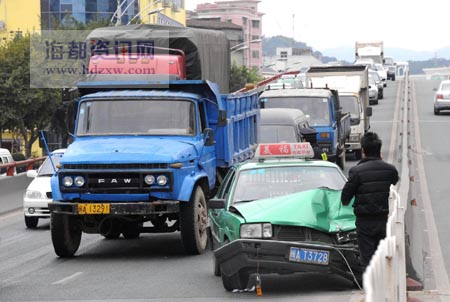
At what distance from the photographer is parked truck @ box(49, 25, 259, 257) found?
1516 centimetres

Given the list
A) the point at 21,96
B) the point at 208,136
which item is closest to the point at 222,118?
the point at 208,136

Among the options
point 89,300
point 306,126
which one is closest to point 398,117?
point 306,126

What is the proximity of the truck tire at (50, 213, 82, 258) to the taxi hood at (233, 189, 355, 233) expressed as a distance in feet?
13.8

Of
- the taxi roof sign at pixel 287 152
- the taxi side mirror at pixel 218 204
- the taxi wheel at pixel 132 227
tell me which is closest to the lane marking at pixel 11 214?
the taxi wheel at pixel 132 227

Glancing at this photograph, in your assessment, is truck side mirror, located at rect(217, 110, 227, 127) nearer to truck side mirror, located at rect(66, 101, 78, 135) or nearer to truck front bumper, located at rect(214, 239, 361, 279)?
truck side mirror, located at rect(66, 101, 78, 135)

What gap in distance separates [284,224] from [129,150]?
14.4ft

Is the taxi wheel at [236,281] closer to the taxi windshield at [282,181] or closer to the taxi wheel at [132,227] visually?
the taxi windshield at [282,181]

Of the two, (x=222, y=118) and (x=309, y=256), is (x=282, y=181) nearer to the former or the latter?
(x=309, y=256)

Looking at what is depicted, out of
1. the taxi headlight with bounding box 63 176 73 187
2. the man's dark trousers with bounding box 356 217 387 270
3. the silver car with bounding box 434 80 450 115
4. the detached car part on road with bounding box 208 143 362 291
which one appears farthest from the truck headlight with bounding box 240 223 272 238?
the silver car with bounding box 434 80 450 115

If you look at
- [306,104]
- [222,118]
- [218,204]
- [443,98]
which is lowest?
[443,98]

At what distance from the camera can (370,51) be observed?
8706 centimetres

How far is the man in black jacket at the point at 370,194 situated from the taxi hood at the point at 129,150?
15.3ft

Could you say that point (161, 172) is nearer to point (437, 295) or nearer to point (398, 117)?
point (437, 295)

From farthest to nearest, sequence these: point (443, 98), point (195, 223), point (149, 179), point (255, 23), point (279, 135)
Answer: point (255, 23) < point (443, 98) < point (279, 135) < point (195, 223) < point (149, 179)
